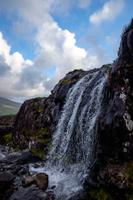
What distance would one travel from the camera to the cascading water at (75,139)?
2469 cm

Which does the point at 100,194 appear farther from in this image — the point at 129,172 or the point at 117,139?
the point at 117,139

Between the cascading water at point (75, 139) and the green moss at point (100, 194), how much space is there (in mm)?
1676

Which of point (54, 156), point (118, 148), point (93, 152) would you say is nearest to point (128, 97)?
point (118, 148)

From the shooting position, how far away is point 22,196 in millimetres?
20641

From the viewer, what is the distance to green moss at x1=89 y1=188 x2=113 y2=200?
19741 mm

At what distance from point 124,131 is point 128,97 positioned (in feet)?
9.01

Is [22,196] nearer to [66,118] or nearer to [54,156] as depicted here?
[54,156]

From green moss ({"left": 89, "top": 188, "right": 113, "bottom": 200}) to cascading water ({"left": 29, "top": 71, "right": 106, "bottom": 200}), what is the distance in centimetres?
168

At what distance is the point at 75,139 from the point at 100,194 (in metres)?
10.3

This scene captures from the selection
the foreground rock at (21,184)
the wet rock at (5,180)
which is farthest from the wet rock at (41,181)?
the wet rock at (5,180)

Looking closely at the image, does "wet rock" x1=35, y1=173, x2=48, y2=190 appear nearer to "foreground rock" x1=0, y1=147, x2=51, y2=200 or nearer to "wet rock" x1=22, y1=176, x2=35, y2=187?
"foreground rock" x1=0, y1=147, x2=51, y2=200

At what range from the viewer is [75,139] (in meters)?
30.1

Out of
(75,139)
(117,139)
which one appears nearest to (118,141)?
(117,139)

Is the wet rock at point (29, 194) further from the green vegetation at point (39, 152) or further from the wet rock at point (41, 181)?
the green vegetation at point (39, 152)
